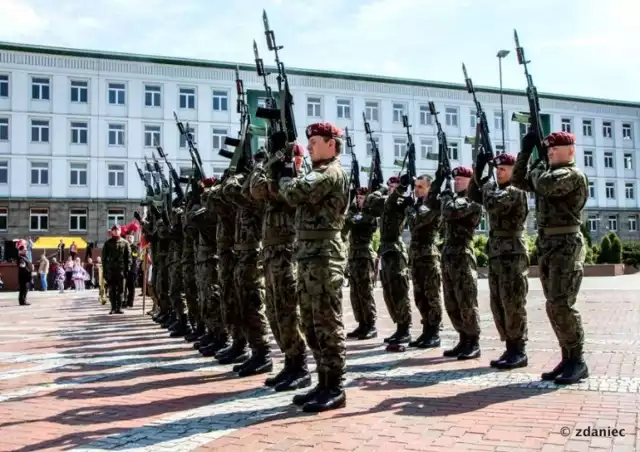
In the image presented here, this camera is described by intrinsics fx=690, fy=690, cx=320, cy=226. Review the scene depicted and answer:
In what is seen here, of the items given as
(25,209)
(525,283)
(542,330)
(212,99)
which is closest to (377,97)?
(212,99)

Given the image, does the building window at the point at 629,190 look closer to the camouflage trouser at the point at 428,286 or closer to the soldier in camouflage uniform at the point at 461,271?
the camouflage trouser at the point at 428,286

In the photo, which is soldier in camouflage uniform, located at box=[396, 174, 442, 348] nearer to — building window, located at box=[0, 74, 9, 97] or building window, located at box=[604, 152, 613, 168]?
building window, located at box=[0, 74, 9, 97]

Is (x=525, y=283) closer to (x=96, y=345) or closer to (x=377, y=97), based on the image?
(x=96, y=345)

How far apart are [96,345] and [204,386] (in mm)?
4049

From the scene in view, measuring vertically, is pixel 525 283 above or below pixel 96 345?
above

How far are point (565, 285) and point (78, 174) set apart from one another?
3708 centimetres

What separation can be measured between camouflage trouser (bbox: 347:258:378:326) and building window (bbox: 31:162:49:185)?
1302 inches

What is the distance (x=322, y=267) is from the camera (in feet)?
18.0

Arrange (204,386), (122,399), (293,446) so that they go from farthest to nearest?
(204,386), (122,399), (293,446)

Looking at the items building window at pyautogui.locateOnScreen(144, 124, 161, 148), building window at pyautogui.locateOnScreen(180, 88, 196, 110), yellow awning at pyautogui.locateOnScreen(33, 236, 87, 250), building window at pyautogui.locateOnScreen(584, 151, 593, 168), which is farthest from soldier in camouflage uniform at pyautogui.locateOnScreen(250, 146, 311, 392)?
building window at pyautogui.locateOnScreen(584, 151, 593, 168)

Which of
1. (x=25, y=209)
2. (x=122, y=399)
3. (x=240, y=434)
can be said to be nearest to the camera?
(x=240, y=434)

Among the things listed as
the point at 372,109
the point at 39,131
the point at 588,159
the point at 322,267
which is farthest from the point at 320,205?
the point at 588,159

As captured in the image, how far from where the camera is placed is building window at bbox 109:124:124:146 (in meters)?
40.0

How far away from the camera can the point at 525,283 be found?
694cm
